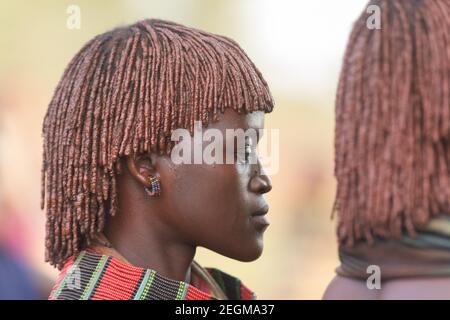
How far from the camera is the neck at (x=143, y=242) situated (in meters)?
1.86

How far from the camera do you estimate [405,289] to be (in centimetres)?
138

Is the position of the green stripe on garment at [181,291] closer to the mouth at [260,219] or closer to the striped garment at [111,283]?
the striped garment at [111,283]

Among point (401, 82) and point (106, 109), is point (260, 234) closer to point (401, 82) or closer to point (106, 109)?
point (106, 109)

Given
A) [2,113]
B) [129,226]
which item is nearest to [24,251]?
[2,113]

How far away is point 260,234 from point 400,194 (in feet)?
2.07

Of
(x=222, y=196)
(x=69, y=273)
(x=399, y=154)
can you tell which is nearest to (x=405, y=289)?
(x=399, y=154)

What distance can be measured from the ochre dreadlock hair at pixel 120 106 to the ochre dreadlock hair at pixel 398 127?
48cm

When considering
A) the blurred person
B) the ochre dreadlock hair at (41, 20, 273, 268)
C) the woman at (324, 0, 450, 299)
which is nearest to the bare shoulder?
the woman at (324, 0, 450, 299)

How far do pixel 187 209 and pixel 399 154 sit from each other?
2.05 feet

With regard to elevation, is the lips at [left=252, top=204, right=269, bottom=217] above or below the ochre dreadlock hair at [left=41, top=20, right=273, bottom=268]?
below

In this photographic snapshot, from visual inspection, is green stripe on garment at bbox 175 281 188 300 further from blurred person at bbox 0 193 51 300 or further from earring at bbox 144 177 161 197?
blurred person at bbox 0 193 51 300

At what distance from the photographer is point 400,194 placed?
4.42ft

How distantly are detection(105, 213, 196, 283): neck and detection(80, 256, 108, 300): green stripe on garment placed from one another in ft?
0.19

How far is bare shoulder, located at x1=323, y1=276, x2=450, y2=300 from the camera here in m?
1.37
